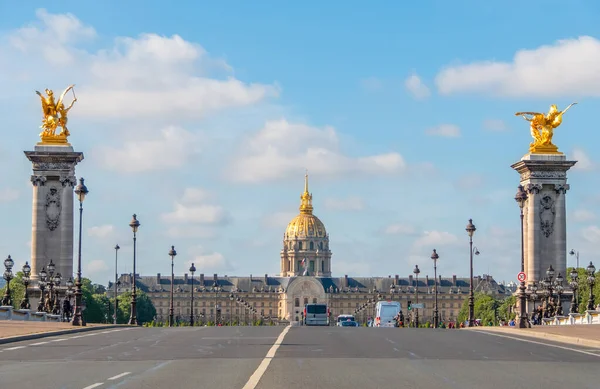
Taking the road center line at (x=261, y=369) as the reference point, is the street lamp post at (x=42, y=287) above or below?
above

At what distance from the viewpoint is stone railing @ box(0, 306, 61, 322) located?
Answer: 59219 millimetres

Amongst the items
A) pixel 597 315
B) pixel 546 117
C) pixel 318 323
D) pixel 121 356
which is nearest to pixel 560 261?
pixel 546 117

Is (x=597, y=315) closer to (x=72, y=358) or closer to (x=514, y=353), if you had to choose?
(x=514, y=353)

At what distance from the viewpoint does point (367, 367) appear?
25594mm

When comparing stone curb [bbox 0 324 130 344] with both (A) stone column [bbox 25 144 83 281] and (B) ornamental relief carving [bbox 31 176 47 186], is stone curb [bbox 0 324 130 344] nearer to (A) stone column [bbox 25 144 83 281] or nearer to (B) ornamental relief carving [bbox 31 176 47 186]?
(A) stone column [bbox 25 144 83 281]

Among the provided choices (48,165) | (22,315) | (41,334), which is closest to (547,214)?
(48,165)

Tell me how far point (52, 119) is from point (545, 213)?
1397 inches

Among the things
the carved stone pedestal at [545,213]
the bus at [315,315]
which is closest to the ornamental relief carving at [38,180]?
the bus at [315,315]

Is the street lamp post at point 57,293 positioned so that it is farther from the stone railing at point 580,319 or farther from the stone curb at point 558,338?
the stone curb at point 558,338

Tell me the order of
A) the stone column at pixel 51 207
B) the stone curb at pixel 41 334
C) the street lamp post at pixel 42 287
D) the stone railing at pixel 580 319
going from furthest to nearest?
the stone column at pixel 51 207
the street lamp post at pixel 42 287
the stone railing at pixel 580 319
the stone curb at pixel 41 334

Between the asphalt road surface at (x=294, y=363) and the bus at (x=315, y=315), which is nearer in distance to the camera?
the asphalt road surface at (x=294, y=363)

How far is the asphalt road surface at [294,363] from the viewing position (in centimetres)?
2161

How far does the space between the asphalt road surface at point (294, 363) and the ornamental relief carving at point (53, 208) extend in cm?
4296

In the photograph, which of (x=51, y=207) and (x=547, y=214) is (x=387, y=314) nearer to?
(x=547, y=214)
